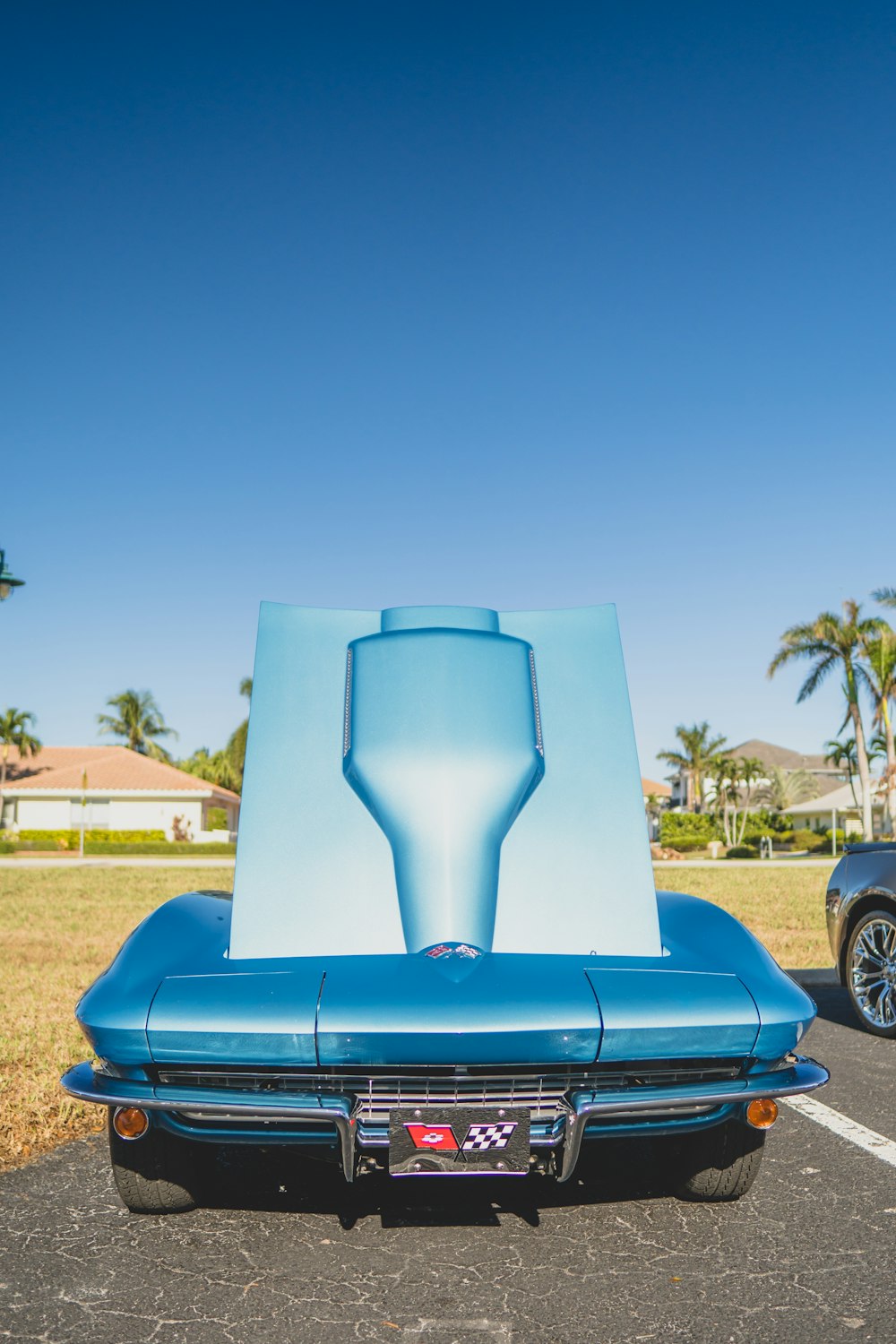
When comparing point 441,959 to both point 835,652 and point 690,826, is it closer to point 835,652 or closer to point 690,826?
point 835,652

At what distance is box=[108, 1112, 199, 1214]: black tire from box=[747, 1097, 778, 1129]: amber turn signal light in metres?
1.72

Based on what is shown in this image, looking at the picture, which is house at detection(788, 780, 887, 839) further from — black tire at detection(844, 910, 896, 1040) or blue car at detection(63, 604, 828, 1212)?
blue car at detection(63, 604, 828, 1212)

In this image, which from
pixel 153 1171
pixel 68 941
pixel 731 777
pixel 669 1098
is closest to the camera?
pixel 669 1098

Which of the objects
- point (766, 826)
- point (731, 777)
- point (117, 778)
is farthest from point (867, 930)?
point (731, 777)

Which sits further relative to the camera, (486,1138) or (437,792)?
(437,792)

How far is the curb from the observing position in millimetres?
8950

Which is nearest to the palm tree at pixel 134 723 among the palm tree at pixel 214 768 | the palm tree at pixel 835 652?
the palm tree at pixel 214 768

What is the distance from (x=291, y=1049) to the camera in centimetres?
293

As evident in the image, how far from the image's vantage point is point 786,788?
275 feet

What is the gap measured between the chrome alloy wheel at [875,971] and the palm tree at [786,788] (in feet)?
251

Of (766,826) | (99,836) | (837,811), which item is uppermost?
(837,811)

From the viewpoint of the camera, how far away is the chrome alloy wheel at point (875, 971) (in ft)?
22.2

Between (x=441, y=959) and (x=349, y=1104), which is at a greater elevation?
(x=441, y=959)

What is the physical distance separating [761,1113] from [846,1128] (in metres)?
1.72
